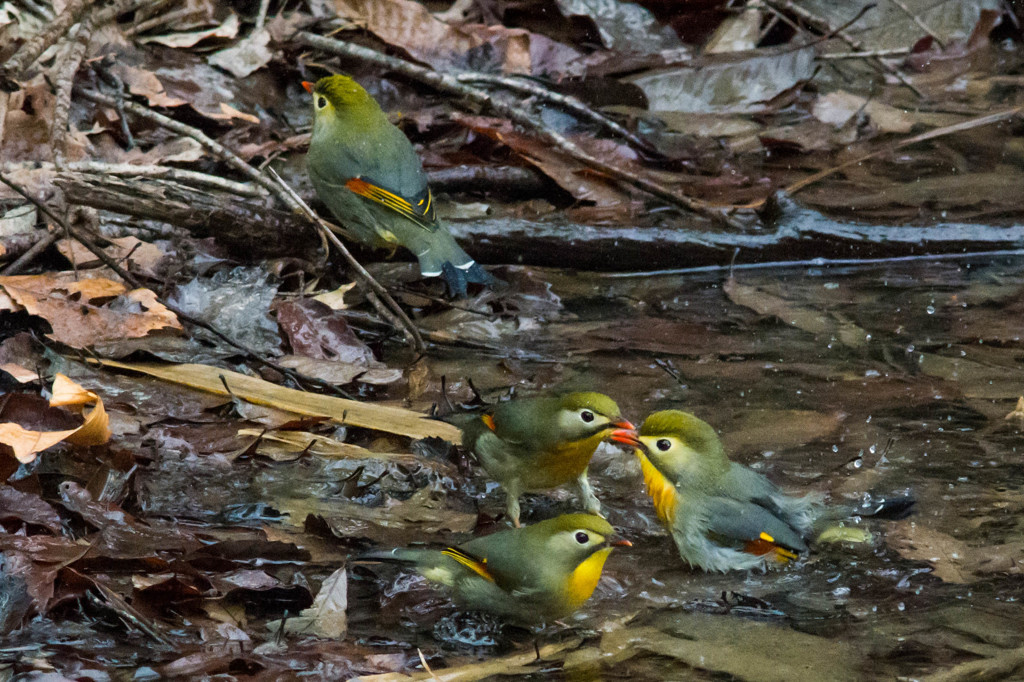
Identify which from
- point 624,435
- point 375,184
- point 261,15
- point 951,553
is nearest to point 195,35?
point 261,15

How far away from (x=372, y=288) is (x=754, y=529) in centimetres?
233

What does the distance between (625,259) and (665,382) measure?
52.4 inches

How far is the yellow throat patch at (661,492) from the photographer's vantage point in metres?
3.90

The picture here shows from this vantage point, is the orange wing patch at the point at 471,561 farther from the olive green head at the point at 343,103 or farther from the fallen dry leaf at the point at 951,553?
the olive green head at the point at 343,103

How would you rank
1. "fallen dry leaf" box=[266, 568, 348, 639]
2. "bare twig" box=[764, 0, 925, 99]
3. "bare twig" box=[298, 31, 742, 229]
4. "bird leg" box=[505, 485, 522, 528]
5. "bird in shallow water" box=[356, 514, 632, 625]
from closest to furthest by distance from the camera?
"fallen dry leaf" box=[266, 568, 348, 639] < "bird in shallow water" box=[356, 514, 632, 625] < "bird leg" box=[505, 485, 522, 528] < "bare twig" box=[298, 31, 742, 229] < "bare twig" box=[764, 0, 925, 99]

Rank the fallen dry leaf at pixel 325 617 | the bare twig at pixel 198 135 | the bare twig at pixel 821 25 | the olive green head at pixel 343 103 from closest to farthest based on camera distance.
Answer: the fallen dry leaf at pixel 325 617, the bare twig at pixel 198 135, the olive green head at pixel 343 103, the bare twig at pixel 821 25

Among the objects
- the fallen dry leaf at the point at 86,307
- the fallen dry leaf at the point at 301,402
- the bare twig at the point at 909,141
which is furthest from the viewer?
the bare twig at the point at 909,141

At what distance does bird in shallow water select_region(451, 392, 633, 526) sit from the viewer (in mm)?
3938

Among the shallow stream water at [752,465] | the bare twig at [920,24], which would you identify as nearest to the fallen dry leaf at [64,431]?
the shallow stream water at [752,465]

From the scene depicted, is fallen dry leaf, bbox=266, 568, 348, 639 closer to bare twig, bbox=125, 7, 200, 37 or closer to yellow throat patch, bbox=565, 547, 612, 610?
yellow throat patch, bbox=565, 547, 612, 610

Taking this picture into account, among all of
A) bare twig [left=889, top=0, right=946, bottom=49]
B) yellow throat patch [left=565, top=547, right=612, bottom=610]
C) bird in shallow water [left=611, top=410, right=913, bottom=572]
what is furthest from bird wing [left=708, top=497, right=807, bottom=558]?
bare twig [left=889, top=0, right=946, bottom=49]

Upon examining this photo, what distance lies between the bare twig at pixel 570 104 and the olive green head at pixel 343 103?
1222 millimetres

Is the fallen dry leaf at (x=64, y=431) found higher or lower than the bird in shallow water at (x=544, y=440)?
higher

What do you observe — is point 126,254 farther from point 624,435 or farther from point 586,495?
point 624,435
